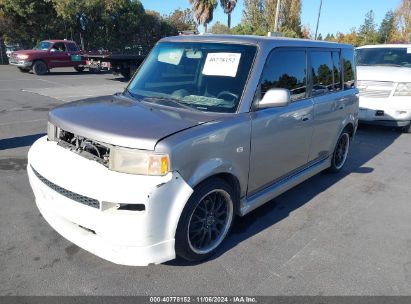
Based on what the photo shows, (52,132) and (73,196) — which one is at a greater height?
(52,132)

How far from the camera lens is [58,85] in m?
15.0

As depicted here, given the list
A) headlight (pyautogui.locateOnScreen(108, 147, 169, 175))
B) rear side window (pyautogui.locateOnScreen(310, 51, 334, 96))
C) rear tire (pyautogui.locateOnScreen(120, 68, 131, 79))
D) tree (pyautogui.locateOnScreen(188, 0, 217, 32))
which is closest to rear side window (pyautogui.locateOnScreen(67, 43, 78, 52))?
rear tire (pyautogui.locateOnScreen(120, 68, 131, 79))

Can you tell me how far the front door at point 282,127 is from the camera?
3502 mm

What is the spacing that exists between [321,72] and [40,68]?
58.2 ft

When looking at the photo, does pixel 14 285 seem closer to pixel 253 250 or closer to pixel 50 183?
pixel 50 183

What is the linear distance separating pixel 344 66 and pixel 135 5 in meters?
27.5

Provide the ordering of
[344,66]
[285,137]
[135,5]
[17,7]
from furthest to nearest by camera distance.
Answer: [135,5] < [17,7] < [344,66] < [285,137]

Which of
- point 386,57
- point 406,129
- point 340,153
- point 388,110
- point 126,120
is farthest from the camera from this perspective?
point 386,57

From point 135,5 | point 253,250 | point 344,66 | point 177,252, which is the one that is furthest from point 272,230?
point 135,5

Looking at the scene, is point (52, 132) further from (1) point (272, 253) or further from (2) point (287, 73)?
(2) point (287, 73)

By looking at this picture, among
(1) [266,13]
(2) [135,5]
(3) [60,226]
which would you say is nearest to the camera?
(3) [60,226]

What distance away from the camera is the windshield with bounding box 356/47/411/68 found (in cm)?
932

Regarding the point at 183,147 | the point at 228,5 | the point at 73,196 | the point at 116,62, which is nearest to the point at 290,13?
the point at 228,5

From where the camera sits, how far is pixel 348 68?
215 inches
